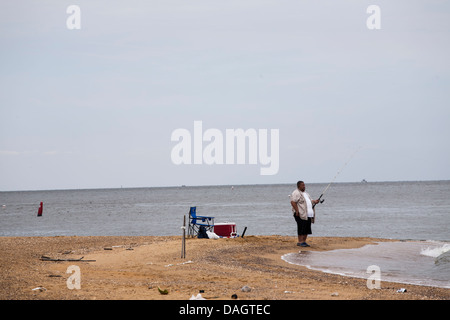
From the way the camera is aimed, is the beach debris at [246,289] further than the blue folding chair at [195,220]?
No

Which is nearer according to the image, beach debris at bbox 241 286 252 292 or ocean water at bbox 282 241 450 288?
beach debris at bbox 241 286 252 292

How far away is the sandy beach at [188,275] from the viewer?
26.9ft

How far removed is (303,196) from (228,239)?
9.16ft

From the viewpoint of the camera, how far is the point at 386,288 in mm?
9695

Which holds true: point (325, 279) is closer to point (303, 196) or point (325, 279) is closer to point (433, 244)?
point (303, 196)

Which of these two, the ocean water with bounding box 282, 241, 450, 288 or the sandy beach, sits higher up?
the sandy beach

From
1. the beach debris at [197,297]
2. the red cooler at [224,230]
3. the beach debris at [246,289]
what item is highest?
the beach debris at [197,297]

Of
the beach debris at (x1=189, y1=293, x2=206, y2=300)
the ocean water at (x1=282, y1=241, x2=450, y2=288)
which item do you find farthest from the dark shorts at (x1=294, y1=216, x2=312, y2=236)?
the beach debris at (x1=189, y1=293, x2=206, y2=300)

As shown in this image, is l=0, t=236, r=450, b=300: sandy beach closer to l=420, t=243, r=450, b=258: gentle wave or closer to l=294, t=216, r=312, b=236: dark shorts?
l=294, t=216, r=312, b=236: dark shorts

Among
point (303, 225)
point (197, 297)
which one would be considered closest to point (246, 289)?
point (197, 297)

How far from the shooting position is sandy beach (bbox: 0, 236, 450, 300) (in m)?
8.21

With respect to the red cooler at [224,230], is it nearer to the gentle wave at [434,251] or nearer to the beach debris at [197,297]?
the gentle wave at [434,251]

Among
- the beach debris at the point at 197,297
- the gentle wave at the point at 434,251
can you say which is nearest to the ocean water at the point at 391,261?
the gentle wave at the point at 434,251

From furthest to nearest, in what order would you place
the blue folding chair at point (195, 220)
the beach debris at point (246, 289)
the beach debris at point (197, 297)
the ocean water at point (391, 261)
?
the blue folding chair at point (195, 220) < the ocean water at point (391, 261) < the beach debris at point (246, 289) < the beach debris at point (197, 297)
